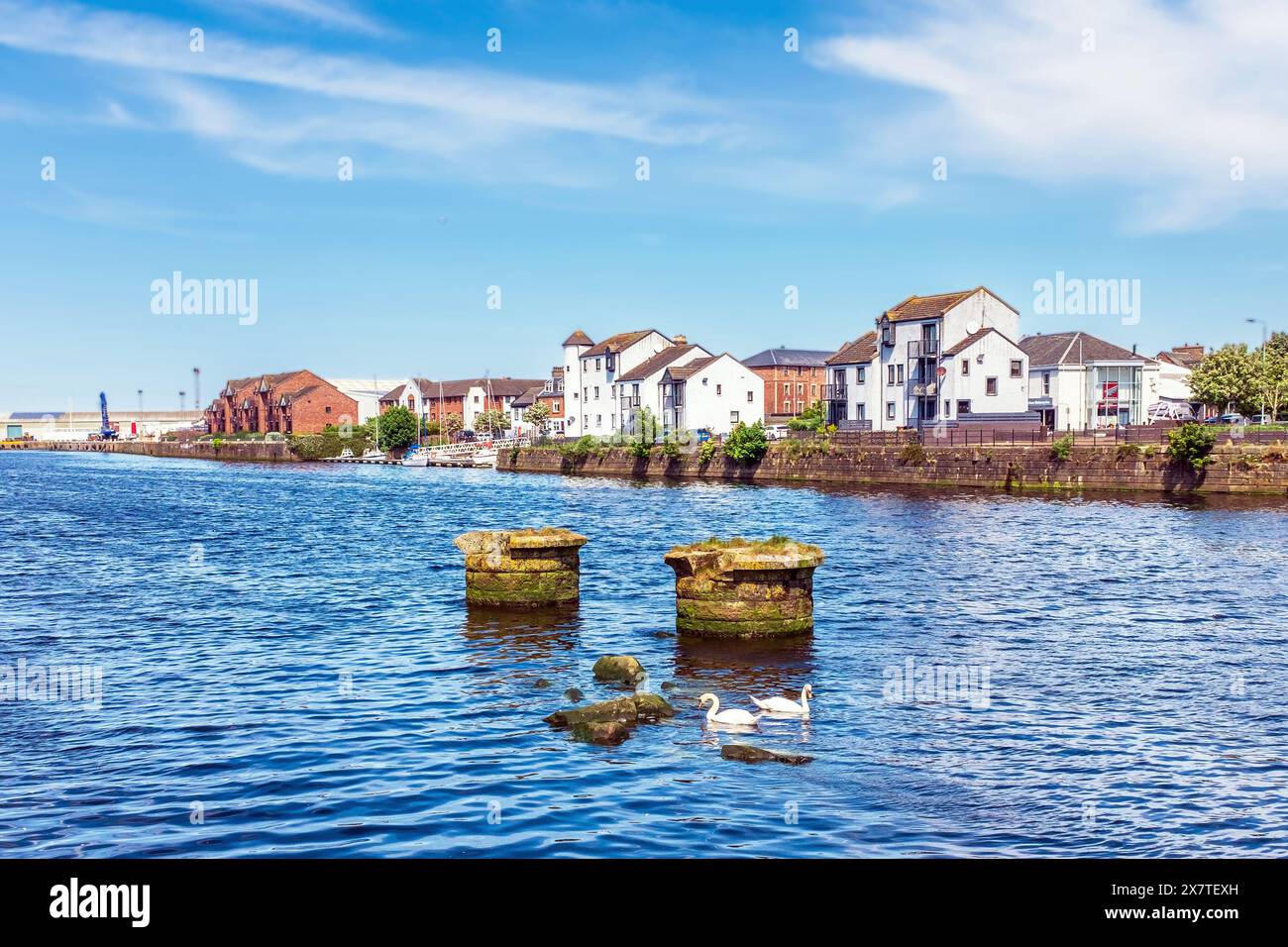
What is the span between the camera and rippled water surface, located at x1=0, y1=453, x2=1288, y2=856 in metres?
11.2

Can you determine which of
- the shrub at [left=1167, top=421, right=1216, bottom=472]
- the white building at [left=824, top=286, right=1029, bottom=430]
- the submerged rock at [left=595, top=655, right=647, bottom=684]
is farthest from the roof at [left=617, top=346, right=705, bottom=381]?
the submerged rock at [left=595, top=655, right=647, bottom=684]

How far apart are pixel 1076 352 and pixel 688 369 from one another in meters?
44.5

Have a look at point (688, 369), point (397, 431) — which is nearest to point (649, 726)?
point (688, 369)

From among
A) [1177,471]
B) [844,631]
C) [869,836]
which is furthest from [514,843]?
[1177,471]

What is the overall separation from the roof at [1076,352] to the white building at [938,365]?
2.49 meters

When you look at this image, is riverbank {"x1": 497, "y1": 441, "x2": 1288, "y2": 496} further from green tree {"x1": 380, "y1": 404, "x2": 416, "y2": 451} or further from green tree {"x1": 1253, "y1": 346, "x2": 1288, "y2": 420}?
green tree {"x1": 380, "y1": 404, "x2": 416, "y2": 451}

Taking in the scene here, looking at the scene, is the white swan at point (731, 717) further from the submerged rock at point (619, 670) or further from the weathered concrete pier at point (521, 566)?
the weathered concrete pier at point (521, 566)

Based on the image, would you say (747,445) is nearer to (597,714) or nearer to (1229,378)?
(1229,378)

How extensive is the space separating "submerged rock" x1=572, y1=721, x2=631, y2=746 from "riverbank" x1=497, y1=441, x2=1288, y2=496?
180ft

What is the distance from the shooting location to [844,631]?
23.0 meters

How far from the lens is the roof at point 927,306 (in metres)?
89.4

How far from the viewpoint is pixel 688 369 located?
11838 cm

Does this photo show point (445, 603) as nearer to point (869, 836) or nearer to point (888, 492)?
point (869, 836)

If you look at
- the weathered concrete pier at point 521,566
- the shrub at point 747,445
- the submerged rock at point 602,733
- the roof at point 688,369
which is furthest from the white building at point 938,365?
the submerged rock at point 602,733
